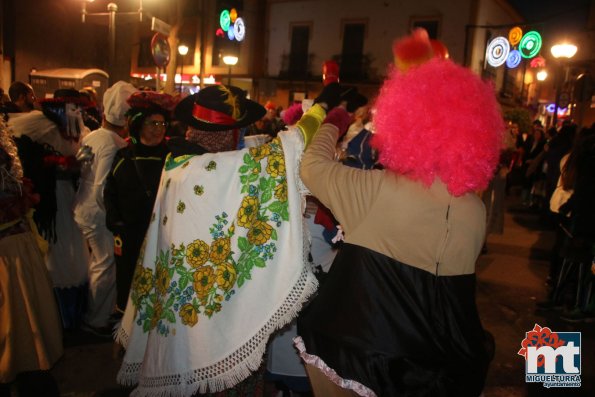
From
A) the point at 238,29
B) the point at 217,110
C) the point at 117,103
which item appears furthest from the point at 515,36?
the point at 217,110

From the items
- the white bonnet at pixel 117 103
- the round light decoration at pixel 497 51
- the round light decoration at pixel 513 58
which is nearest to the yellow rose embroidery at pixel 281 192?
the white bonnet at pixel 117 103

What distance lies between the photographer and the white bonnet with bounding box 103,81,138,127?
420 centimetres

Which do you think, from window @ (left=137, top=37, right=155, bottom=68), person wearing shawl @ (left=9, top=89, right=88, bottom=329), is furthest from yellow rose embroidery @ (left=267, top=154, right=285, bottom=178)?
window @ (left=137, top=37, right=155, bottom=68)

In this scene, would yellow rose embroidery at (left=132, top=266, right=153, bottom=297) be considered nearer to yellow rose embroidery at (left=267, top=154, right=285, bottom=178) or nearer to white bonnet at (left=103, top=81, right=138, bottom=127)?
yellow rose embroidery at (left=267, top=154, right=285, bottom=178)

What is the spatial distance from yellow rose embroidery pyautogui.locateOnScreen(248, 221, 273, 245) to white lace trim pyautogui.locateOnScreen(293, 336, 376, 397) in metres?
0.49

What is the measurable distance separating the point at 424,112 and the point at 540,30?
14994 mm

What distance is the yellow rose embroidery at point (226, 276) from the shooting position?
2.16 metres

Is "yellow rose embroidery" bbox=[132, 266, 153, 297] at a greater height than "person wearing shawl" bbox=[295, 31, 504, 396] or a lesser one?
lesser

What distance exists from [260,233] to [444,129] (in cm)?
97

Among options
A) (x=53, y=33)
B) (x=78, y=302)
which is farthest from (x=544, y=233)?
(x=53, y=33)

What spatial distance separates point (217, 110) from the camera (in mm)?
2355

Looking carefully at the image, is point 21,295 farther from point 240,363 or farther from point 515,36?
point 515,36

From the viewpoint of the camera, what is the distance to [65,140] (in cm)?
444

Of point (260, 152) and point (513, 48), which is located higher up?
point (513, 48)
